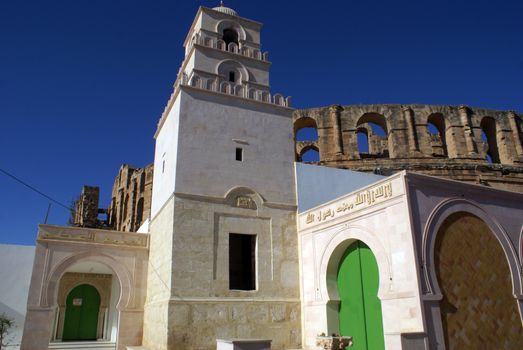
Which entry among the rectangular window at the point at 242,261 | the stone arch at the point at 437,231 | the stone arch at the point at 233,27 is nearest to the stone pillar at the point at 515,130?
the stone arch at the point at 437,231

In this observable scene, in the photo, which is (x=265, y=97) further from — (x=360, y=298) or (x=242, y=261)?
(x=360, y=298)

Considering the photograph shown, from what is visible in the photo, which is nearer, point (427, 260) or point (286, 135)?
point (427, 260)

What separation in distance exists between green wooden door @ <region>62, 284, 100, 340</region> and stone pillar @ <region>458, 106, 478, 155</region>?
755 inches

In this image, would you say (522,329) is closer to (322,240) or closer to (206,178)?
(322,240)

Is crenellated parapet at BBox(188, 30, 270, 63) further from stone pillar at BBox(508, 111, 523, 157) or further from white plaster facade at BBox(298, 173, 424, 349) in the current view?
stone pillar at BBox(508, 111, 523, 157)

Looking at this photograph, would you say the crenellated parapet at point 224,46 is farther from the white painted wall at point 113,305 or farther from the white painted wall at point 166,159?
the white painted wall at point 113,305

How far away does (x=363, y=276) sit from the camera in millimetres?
9719

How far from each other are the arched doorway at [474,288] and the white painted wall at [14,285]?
12075 mm

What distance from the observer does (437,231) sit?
8.56 m

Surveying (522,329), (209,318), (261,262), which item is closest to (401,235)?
(522,329)

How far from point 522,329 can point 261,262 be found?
20.3 feet

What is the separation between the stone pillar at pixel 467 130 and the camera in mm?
21453

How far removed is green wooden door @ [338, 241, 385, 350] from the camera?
9203mm

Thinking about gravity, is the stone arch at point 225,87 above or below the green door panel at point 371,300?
above
